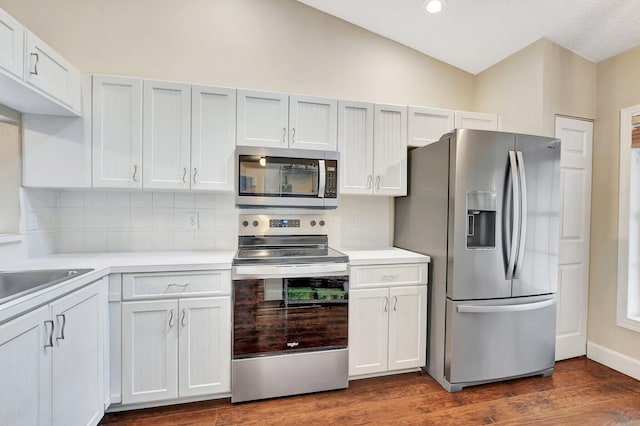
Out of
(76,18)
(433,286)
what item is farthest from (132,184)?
(433,286)

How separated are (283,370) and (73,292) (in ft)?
4.21

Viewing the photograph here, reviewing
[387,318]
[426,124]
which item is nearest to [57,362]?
[387,318]

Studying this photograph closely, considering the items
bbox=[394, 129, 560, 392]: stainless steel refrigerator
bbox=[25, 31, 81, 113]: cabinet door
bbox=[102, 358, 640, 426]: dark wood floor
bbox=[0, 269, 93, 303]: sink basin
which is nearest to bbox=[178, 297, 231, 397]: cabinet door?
bbox=[102, 358, 640, 426]: dark wood floor

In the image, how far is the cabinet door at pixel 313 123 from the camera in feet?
7.92

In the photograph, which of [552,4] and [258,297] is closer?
[258,297]

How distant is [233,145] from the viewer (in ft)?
7.55

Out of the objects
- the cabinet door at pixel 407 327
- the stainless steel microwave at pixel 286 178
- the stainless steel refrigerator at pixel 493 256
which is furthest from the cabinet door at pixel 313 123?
the cabinet door at pixel 407 327

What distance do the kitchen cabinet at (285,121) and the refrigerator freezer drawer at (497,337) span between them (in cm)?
161

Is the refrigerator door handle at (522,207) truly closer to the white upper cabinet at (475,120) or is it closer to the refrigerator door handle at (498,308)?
the refrigerator door handle at (498,308)

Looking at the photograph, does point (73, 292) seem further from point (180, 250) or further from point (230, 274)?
point (180, 250)

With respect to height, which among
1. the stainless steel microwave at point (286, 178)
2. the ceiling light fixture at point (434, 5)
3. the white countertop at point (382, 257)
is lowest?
the white countertop at point (382, 257)

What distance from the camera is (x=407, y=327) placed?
2.35 metres

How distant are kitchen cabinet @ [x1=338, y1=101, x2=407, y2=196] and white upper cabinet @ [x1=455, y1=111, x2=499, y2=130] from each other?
55cm

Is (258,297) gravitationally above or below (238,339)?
above
